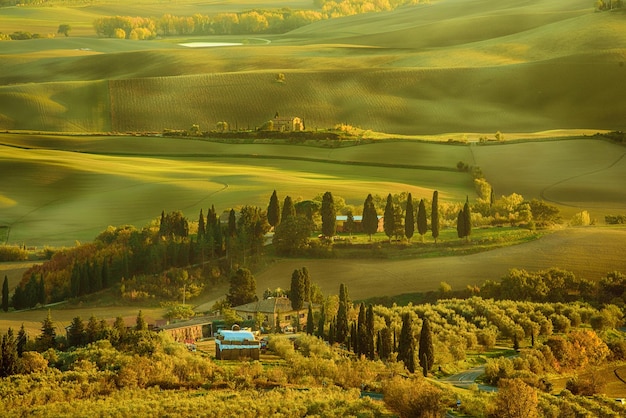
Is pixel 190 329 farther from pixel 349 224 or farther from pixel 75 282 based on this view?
pixel 349 224

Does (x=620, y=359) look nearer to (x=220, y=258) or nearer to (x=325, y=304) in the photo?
(x=325, y=304)

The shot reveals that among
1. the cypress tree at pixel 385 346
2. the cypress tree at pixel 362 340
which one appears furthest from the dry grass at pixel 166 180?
the cypress tree at pixel 385 346

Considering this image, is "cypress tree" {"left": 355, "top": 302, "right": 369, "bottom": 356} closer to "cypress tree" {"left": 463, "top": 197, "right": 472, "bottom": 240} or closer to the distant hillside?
"cypress tree" {"left": 463, "top": 197, "right": 472, "bottom": 240}

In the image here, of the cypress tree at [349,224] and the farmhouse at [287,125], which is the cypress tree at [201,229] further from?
the farmhouse at [287,125]

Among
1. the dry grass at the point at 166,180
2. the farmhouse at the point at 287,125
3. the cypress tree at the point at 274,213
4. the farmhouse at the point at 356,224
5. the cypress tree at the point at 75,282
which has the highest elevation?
the farmhouse at the point at 287,125

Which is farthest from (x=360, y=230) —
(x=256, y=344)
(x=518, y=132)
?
(x=518, y=132)

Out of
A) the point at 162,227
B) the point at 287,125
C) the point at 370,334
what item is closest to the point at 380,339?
the point at 370,334
